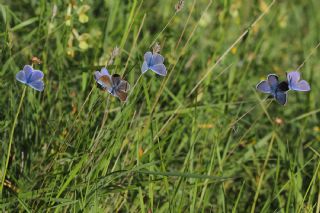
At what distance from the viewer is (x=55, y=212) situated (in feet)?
6.47

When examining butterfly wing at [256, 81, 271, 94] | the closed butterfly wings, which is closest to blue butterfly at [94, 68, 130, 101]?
the closed butterfly wings

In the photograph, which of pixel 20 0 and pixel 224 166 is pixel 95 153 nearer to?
pixel 224 166

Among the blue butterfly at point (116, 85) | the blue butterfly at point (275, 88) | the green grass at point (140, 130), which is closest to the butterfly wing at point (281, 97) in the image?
the blue butterfly at point (275, 88)

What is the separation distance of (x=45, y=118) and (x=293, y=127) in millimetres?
1162

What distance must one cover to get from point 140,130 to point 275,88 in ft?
2.12

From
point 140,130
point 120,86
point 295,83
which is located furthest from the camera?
point 140,130

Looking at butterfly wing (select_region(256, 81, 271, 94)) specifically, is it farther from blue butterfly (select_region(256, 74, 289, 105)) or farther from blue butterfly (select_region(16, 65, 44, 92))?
blue butterfly (select_region(16, 65, 44, 92))

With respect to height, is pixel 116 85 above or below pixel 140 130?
below

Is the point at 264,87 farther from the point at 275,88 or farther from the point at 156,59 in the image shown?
the point at 156,59

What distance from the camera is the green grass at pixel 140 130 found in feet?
6.77

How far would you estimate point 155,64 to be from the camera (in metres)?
1.88

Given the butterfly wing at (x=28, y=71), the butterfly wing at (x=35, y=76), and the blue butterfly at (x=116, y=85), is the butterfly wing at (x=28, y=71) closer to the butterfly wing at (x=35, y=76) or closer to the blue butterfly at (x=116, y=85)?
the butterfly wing at (x=35, y=76)

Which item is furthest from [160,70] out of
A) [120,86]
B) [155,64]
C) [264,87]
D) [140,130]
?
[140,130]

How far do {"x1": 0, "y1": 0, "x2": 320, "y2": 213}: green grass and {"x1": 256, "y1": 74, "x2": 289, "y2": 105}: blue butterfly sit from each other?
133mm
